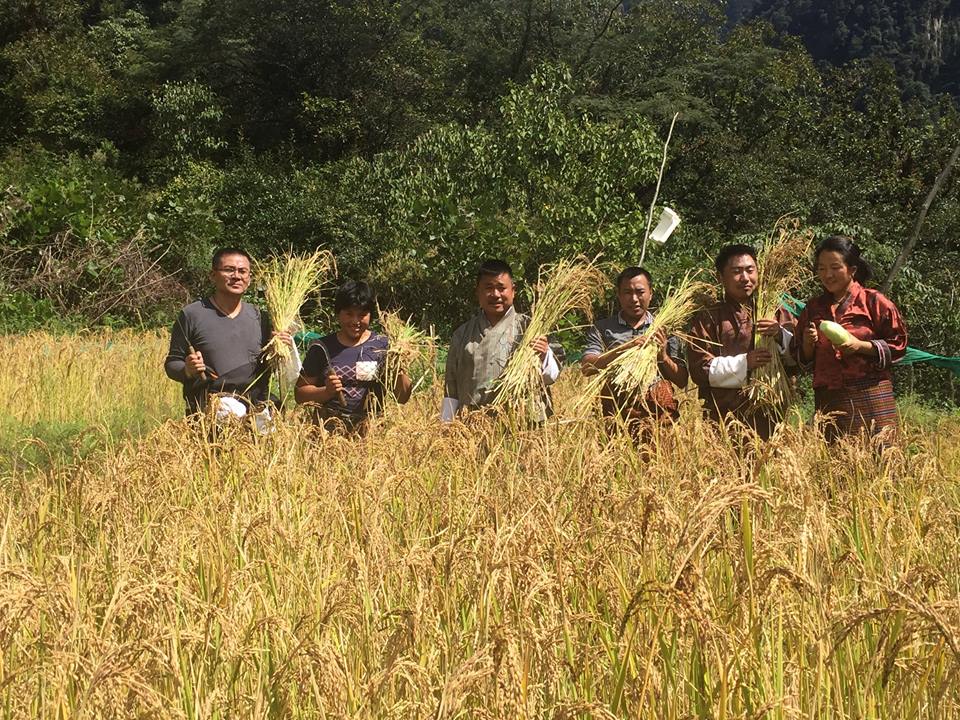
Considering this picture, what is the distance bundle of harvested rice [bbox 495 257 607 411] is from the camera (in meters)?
4.04

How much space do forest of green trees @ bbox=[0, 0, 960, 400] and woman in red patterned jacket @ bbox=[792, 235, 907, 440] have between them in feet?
22.2

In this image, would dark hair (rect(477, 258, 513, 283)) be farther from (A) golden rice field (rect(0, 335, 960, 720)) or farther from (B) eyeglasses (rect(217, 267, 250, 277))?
(B) eyeglasses (rect(217, 267, 250, 277))

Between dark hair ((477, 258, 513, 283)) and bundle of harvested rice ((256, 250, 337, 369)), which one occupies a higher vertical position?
dark hair ((477, 258, 513, 283))

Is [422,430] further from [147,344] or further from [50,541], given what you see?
[147,344]

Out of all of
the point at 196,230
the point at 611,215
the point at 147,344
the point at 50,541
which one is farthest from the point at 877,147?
the point at 50,541

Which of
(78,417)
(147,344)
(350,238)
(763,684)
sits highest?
(763,684)

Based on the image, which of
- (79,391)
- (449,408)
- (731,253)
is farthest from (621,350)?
(79,391)

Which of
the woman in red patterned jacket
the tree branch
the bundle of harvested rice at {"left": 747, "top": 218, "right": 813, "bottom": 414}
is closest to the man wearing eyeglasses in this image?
the bundle of harvested rice at {"left": 747, "top": 218, "right": 813, "bottom": 414}

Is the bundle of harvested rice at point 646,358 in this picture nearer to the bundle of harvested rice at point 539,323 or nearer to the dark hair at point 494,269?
the bundle of harvested rice at point 539,323

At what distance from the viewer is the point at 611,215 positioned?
11.2m

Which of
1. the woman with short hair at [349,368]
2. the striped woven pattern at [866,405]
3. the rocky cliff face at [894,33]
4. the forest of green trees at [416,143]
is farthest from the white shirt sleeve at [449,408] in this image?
the rocky cliff face at [894,33]

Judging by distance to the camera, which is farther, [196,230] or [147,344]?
[196,230]

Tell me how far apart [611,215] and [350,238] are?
508 cm

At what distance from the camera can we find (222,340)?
14.1ft
